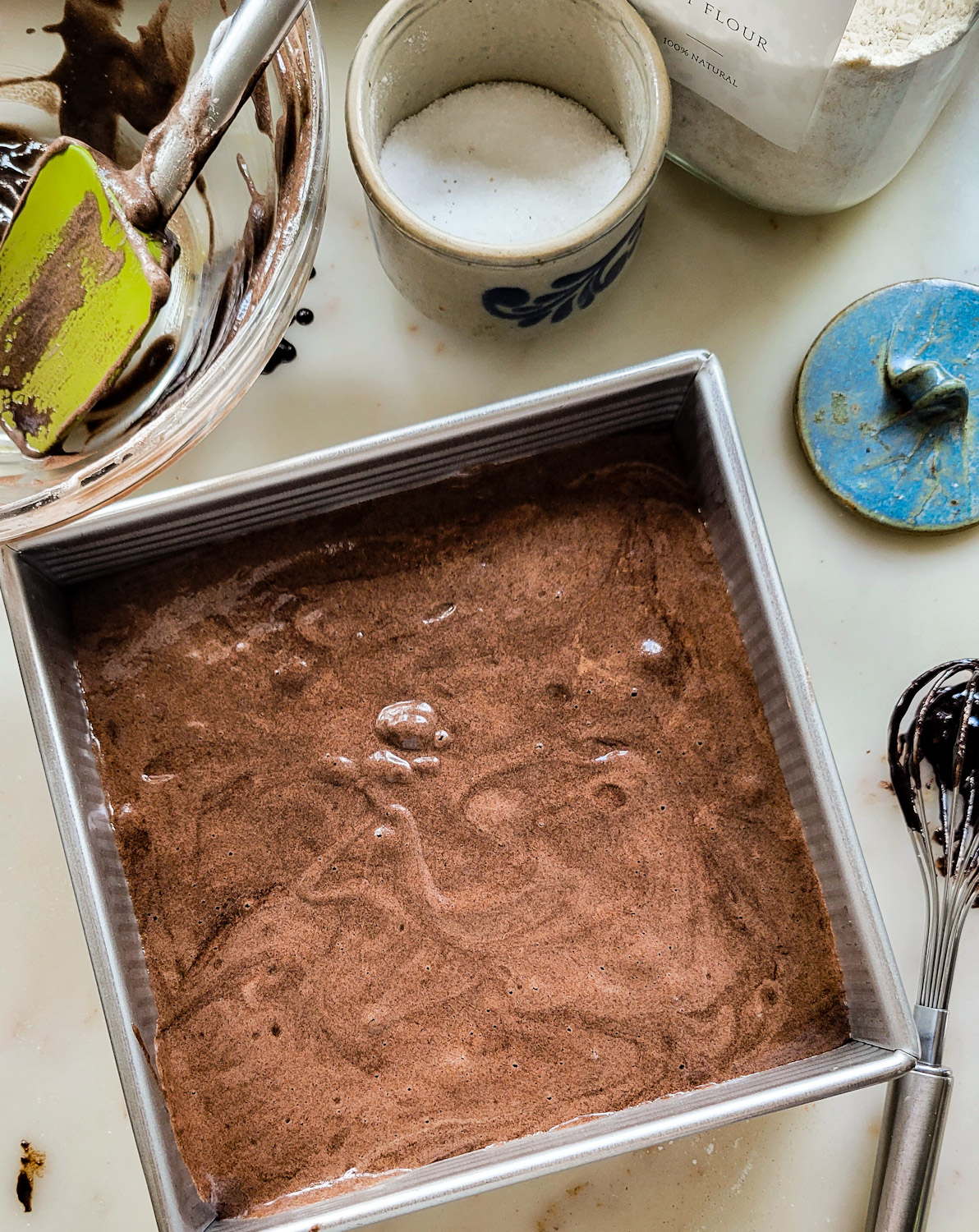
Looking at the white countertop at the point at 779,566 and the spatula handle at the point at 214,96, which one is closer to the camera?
the spatula handle at the point at 214,96

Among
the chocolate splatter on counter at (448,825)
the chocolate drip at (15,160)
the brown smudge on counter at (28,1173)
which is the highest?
the chocolate drip at (15,160)

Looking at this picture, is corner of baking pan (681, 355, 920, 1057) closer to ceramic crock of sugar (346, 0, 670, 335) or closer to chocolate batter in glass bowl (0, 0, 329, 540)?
ceramic crock of sugar (346, 0, 670, 335)

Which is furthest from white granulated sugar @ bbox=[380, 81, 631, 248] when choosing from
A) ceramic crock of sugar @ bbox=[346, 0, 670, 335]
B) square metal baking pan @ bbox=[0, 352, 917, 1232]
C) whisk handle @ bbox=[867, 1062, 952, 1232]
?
whisk handle @ bbox=[867, 1062, 952, 1232]

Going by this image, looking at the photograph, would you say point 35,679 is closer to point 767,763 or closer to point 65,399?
point 65,399

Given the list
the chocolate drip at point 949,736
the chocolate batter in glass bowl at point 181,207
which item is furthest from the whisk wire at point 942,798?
the chocolate batter in glass bowl at point 181,207

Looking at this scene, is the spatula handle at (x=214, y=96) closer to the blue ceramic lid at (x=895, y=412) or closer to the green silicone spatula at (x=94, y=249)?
the green silicone spatula at (x=94, y=249)
